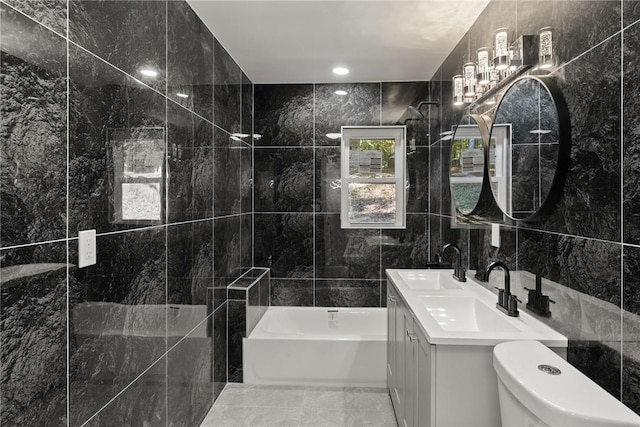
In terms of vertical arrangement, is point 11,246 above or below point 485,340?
above

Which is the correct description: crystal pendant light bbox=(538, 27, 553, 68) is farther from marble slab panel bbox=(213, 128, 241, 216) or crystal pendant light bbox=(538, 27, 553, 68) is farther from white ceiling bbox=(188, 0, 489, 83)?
marble slab panel bbox=(213, 128, 241, 216)

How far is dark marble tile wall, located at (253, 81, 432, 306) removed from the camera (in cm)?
389

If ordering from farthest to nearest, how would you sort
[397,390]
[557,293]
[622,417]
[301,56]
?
1. [301,56]
2. [397,390]
3. [557,293]
4. [622,417]

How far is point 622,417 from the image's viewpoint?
3.34ft

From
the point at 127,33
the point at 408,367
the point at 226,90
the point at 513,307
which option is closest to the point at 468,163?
the point at 513,307

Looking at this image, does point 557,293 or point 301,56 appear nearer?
point 557,293

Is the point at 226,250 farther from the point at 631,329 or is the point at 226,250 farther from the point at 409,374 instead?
the point at 631,329

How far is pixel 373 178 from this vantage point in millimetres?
3949

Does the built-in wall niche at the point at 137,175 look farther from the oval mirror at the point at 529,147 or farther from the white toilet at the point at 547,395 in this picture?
the oval mirror at the point at 529,147

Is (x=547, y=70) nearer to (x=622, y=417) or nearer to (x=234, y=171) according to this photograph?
(x=622, y=417)

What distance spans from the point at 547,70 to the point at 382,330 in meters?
2.79

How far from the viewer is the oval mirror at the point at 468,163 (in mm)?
2305

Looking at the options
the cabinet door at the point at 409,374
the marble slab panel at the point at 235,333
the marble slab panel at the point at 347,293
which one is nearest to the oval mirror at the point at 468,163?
the cabinet door at the point at 409,374

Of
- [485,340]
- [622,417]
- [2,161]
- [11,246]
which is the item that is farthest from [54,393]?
[622,417]
